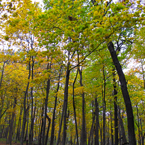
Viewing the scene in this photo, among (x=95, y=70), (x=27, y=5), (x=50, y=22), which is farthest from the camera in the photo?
(x=95, y=70)

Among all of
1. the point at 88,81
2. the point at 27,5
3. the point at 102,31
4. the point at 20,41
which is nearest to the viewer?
the point at 102,31

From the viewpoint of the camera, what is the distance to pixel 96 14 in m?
4.43

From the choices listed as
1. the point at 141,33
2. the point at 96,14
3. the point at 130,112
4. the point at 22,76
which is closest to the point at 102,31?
the point at 96,14

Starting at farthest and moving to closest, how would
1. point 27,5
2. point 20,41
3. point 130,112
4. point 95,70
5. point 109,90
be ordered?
point 109,90 → point 95,70 → point 20,41 → point 27,5 → point 130,112

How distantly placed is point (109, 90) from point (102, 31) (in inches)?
364

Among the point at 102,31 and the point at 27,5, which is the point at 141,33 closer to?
the point at 102,31

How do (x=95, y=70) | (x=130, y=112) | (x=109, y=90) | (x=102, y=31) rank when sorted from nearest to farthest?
(x=102, y=31)
(x=130, y=112)
(x=95, y=70)
(x=109, y=90)

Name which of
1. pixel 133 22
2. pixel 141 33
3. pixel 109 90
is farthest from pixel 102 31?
pixel 109 90

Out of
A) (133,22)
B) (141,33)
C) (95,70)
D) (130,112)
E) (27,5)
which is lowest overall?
(130,112)

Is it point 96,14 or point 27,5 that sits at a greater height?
point 27,5

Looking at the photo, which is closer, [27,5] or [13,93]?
[27,5]

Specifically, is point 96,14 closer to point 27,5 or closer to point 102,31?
point 102,31

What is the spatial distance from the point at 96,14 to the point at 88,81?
9.70 meters

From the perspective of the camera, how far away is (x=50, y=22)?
649cm
